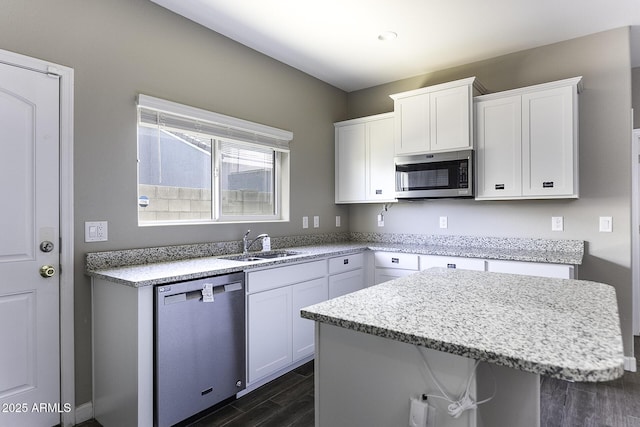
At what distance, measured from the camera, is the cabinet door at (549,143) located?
9.48 ft

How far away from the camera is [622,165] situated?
2916 millimetres

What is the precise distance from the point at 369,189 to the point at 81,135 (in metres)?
2.69

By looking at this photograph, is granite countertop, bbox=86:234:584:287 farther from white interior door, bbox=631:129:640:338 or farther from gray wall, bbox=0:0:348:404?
white interior door, bbox=631:129:640:338

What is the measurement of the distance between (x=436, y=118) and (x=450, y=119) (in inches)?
5.1

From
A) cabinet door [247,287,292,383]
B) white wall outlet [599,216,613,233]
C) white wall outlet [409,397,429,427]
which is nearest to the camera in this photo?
white wall outlet [409,397,429,427]

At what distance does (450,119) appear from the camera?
130 inches

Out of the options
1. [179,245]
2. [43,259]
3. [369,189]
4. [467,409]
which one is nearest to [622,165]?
[369,189]

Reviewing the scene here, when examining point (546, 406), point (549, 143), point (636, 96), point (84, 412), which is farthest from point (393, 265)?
point (636, 96)

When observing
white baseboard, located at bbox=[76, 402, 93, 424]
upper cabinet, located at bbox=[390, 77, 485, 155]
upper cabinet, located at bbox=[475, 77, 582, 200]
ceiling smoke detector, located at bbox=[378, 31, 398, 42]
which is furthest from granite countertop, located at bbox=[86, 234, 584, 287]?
ceiling smoke detector, located at bbox=[378, 31, 398, 42]

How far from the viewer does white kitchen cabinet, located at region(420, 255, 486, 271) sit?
3.04 meters

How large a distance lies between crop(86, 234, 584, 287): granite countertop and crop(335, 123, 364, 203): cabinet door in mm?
580

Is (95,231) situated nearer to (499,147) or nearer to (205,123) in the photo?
(205,123)

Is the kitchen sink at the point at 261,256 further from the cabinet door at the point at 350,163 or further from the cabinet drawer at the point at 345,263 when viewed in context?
the cabinet door at the point at 350,163

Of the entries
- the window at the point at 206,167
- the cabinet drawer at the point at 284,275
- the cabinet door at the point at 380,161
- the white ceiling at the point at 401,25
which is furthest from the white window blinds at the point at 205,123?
the cabinet drawer at the point at 284,275
